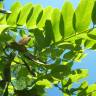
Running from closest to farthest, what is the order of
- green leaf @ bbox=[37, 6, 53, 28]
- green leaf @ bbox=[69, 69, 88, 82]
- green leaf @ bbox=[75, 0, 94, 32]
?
green leaf @ bbox=[75, 0, 94, 32] < green leaf @ bbox=[37, 6, 53, 28] < green leaf @ bbox=[69, 69, 88, 82]

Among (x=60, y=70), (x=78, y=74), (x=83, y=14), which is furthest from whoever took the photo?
(x=78, y=74)

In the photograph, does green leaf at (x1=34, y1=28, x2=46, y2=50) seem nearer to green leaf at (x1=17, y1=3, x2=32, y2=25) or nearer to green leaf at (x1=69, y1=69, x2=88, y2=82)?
green leaf at (x1=17, y1=3, x2=32, y2=25)

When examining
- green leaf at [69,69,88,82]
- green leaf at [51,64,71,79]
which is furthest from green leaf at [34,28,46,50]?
green leaf at [69,69,88,82]

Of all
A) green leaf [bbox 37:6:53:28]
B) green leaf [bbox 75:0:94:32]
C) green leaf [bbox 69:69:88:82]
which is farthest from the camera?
green leaf [bbox 69:69:88:82]

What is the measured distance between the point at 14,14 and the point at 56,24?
0.76 feet

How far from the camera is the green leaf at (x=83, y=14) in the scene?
3.14ft

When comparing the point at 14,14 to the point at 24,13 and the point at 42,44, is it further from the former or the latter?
the point at 42,44

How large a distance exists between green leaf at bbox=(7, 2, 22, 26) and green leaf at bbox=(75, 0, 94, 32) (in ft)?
0.90

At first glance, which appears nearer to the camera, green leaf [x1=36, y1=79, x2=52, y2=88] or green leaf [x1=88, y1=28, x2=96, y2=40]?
green leaf [x1=88, y1=28, x2=96, y2=40]

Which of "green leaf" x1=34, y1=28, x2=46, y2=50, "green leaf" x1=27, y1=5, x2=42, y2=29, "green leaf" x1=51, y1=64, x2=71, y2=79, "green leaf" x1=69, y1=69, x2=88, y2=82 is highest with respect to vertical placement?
"green leaf" x1=27, y1=5, x2=42, y2=29

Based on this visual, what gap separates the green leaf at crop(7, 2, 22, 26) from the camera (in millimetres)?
1146

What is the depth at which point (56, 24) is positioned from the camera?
103 cm

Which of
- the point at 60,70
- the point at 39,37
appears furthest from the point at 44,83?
the point at 39,37

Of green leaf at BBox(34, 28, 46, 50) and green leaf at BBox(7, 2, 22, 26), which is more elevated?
green leaf at BBox(7, 2, 22, 26)
